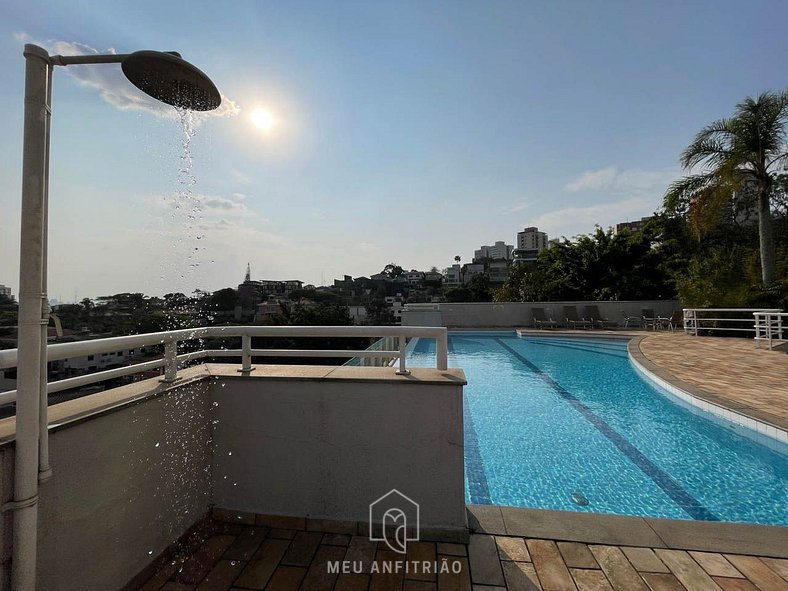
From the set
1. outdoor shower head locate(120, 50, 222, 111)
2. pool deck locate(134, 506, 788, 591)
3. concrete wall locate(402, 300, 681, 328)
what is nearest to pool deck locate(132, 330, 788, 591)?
pool deck locate(134, 506, 788, 591)

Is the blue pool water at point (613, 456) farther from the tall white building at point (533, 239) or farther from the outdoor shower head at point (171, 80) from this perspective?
the tall white building at point (533, 239)

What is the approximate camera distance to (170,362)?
7.80 feet

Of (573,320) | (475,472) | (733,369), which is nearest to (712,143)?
(733,369)

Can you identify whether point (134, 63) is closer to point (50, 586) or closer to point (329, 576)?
point (50, 586)

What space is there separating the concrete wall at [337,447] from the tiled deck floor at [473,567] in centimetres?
19

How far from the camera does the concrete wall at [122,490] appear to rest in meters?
1.60

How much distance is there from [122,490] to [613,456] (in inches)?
206

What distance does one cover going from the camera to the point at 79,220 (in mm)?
1937

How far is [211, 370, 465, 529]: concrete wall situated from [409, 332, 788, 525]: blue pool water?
2.05m

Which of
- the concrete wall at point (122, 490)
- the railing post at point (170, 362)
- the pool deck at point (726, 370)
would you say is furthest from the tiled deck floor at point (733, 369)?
the railing post at point (170, 362)

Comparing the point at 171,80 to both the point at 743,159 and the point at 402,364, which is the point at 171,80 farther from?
the point at 743,159

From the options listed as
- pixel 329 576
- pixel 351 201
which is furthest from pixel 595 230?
pixel 329 576

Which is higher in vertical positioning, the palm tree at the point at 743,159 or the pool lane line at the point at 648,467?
the palm tree at the point at 743,159

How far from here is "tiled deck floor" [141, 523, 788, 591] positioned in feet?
6.29
